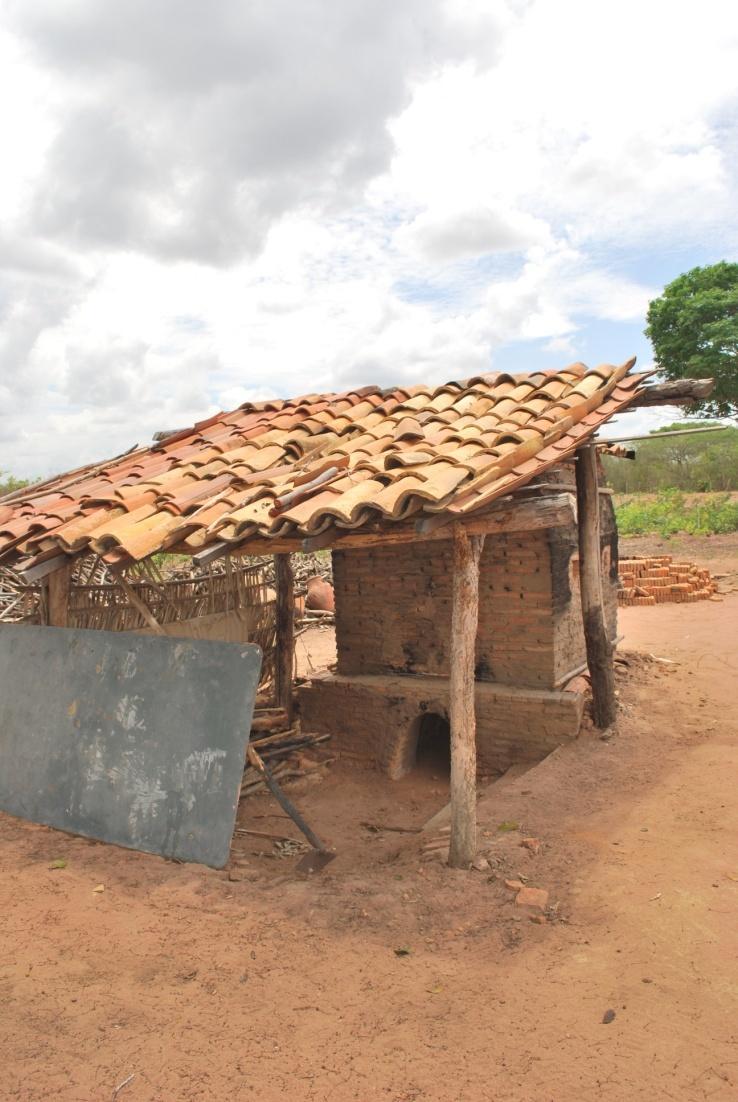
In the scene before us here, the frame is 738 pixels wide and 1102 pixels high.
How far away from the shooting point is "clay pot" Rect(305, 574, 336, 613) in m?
15.6

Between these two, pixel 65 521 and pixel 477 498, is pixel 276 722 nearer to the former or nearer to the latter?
pixel 65 521

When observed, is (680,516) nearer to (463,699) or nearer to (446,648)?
(446,648)

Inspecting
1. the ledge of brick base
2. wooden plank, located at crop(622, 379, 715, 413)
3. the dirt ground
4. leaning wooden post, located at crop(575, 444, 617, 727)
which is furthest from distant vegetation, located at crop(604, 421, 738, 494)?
the dirt ground

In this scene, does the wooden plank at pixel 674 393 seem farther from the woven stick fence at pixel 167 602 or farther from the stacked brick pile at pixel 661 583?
the stacked brick pile at pixel 661 583

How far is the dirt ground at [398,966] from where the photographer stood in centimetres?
303

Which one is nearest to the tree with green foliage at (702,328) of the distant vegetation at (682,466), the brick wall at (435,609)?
the distant vegetation at (682,466)

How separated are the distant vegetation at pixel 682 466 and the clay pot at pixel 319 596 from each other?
15.9 meters

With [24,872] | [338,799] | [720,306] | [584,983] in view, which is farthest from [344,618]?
[720,306]

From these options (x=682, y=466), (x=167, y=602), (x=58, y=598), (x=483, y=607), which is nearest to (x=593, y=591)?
(x=483, y=607)

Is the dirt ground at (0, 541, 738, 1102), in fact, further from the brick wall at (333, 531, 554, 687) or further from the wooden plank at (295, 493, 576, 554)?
the wooden plank at (295, 493, 576, 554)

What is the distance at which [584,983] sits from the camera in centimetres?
360

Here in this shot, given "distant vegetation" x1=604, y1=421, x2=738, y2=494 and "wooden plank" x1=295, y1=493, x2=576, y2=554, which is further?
"distant vegetation" x1=604, y1=421, x2=738, y2=494

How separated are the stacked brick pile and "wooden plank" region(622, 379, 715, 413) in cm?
914

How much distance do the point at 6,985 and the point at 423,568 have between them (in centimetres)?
493
